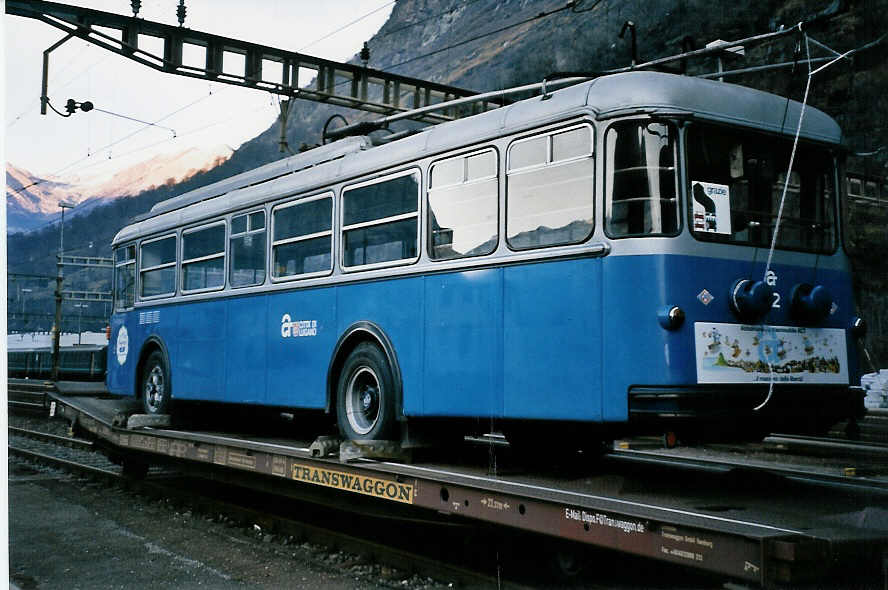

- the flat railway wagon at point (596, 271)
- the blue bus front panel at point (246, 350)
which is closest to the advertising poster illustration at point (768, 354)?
the flat railway wagon at point (596, 271)

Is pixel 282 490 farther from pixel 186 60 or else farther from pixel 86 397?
pixel 186 60

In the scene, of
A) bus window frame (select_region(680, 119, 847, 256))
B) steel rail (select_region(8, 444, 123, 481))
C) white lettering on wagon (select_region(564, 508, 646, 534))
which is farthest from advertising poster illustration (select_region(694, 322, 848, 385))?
steel rail (select_region(8, 444, 123, 481))

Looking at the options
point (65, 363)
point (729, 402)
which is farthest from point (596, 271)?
point (65, 363)

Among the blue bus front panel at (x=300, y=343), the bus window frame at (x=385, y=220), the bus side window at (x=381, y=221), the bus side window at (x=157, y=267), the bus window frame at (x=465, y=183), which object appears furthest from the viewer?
the bus side window at (x=157, y=267)

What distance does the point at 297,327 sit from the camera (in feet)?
29.6

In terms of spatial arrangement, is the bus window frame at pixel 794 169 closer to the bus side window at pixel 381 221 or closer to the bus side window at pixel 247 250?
the bus side window at pixel 381 221

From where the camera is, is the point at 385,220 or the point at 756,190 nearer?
the point at 756,190

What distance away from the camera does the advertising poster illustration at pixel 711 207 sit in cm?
604

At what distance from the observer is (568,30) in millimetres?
52594

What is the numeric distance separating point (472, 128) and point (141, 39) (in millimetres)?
11735

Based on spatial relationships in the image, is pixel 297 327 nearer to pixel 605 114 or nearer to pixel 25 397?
pixel 605 114

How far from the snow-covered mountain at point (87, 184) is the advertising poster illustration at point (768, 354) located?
5.23 metres

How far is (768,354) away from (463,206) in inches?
102

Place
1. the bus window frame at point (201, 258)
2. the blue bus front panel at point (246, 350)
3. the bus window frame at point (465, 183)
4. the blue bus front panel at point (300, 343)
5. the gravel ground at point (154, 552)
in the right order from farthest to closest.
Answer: the bus window frame at point (201, 258)
the blue bus front panel at point (246, 350)
the blue bus front panel at point (300, 343)
the gravel ground at point (154, 552)
the bus window frame at point (465, 183)
